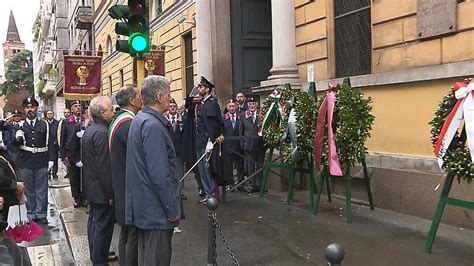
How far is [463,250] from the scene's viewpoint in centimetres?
537

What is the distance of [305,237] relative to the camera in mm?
6250

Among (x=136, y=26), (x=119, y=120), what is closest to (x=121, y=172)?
(x=119, y=120)

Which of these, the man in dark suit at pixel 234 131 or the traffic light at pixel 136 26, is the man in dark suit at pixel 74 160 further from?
the traffic light at pixel 136 26

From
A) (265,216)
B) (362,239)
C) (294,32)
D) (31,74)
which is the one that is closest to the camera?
(362,239)

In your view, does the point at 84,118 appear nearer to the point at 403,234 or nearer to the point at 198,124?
the point at 198,124

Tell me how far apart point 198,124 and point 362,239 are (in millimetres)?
3746

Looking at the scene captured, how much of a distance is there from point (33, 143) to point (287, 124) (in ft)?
14.6

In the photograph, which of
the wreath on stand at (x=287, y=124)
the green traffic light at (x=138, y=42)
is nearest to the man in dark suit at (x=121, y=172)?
the green traffic light at (x=138, y=42)

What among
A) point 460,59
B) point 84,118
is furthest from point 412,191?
point 84,118

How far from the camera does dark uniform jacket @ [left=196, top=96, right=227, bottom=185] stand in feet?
26.8

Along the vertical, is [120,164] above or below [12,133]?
below

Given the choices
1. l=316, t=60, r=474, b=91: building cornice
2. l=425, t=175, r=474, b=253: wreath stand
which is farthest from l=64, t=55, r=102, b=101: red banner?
l=425, t=175, r=474, b=253: wreath stand

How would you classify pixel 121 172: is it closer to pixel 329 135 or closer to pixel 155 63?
pixel 329 135

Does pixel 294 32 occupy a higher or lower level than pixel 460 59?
higher
